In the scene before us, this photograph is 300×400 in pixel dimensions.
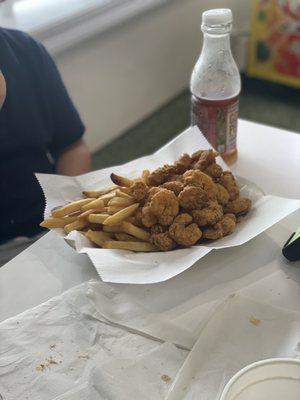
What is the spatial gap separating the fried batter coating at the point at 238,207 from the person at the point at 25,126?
1.49 feet

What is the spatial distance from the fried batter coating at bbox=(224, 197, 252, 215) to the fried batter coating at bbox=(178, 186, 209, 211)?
60 mm

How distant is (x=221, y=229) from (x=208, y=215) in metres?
0.03

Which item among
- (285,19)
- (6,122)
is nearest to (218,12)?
(6,122)

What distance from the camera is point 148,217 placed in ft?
2.44

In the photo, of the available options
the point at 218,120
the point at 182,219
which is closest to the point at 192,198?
the point at 182,219

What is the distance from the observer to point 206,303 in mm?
699

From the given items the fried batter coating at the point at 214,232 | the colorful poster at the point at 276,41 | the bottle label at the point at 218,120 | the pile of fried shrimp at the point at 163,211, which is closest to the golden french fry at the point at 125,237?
the pile of fried shrimp at the point at 163,211

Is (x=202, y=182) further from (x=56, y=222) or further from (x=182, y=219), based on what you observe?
(x=56, y=222)

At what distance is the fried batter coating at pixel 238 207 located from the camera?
790mm

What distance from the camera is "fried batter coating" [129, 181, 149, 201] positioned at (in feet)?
2.52

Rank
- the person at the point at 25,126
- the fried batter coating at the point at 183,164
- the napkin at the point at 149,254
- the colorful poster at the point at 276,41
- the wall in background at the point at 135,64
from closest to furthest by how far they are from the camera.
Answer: the napkin at the point at 149,254, the fried batter coating at the point at 183,164, the person at the point at 25,126, the wall in background at the point at 135,64, the colorful poster at the point at 276,41

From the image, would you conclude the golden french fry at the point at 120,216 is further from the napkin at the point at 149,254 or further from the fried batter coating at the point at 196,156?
the fried batter coating at the point at 196,156

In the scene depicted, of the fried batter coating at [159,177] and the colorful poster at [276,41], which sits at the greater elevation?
the fried batter coating at [159,177]

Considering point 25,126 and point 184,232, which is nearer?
point 184,232
